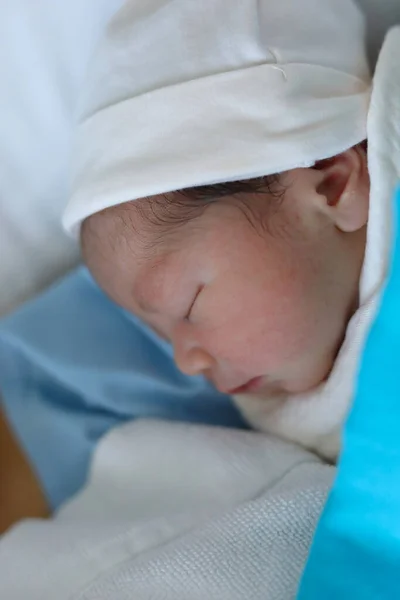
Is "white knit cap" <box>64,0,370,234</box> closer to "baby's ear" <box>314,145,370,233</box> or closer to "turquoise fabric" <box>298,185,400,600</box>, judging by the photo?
"baby's ear" <box>314,145,370,233</box>

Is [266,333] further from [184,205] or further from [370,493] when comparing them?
[370,493]

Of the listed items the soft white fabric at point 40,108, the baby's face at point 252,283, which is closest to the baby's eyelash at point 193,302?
the baby's face at point 252,283

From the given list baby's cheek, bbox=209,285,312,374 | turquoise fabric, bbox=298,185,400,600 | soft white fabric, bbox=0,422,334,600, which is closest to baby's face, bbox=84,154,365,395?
baby's cheek, bbox=209,285,312,374

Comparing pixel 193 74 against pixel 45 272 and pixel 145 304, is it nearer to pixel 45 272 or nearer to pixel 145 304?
pixel 145 304

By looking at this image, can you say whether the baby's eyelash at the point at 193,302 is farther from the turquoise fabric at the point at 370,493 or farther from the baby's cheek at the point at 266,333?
the turquoise fabric at the point at 370,493

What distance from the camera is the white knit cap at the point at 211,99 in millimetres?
732

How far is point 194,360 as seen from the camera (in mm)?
804

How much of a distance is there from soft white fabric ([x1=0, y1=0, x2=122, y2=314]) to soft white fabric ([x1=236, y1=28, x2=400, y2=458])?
340mm

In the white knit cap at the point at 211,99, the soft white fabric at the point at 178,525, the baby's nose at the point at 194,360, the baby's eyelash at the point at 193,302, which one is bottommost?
the soft white fabric at the point at 178,525

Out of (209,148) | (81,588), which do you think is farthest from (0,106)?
(81,588)

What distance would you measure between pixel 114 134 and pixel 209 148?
108 mm

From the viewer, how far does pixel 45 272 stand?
3.63 feet

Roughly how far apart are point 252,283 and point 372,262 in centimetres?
12

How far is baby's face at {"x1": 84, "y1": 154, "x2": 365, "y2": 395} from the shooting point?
2.47 ft
